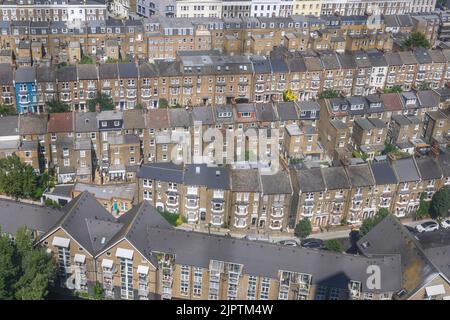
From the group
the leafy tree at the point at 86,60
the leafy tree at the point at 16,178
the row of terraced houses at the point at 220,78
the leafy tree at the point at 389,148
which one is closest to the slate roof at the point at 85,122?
the leafy tree at the point at 16,178

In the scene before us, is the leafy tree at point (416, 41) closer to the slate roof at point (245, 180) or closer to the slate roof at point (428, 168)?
the slate roof at point (428, 168)

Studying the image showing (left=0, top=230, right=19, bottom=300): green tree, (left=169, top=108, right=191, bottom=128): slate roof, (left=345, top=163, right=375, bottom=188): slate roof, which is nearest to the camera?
(left=0, top=230, right=19, bottom=300): green tree

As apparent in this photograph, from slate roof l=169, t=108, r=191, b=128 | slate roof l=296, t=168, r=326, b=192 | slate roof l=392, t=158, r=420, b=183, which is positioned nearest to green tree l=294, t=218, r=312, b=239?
slate roof l=296, t=168, r=326, b=192

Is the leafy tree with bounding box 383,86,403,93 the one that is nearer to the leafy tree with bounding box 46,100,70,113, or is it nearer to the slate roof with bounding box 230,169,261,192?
the slate roof with bounding box 230,169,261,192

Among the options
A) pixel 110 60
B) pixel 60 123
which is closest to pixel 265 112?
pixel 60 123

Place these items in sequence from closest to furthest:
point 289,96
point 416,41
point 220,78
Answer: point 220,78 < point 289,96 < point 416,41

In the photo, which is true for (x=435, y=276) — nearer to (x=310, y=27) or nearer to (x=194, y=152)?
(x=194, y=152)

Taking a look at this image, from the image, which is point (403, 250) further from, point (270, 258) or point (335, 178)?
point (335, 178)
